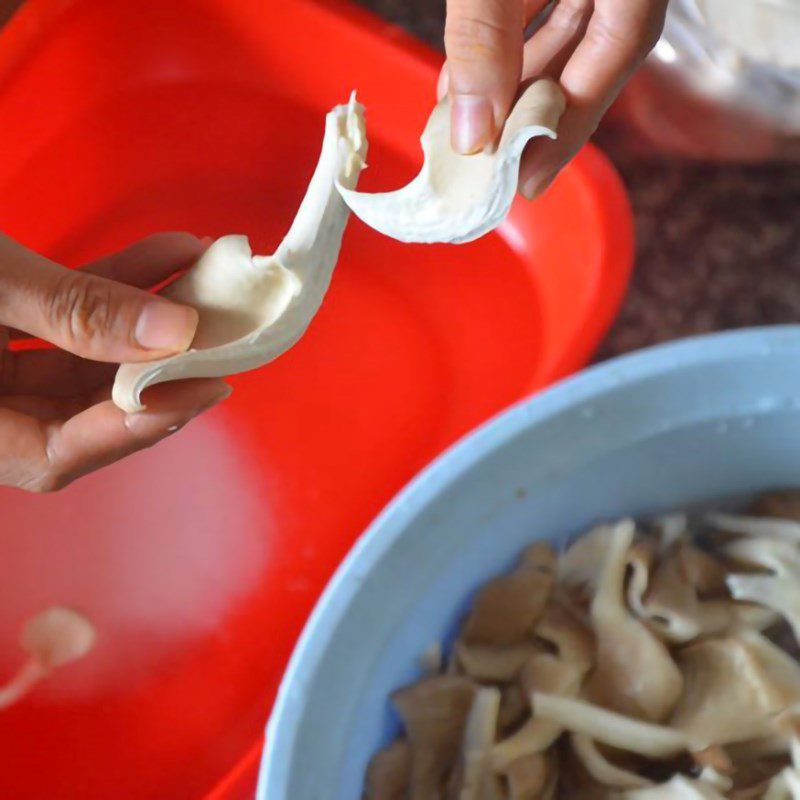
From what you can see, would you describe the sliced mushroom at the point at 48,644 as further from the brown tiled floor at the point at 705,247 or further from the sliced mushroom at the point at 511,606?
the brown tiled floor at the point at 705,247

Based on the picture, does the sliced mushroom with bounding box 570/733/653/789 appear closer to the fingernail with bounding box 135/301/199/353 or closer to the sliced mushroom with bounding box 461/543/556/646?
the sliced mushroom with bounding box 461/543/556/646

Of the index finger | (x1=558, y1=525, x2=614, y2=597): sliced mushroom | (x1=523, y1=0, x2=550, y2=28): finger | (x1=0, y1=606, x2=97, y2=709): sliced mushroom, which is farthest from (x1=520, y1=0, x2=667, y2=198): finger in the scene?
(x1=0, y1=606, x2=97, y2=709): sliced mushroom

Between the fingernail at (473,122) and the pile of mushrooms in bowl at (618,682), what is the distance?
0.26 meters

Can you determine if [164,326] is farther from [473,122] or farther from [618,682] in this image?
[618,682]

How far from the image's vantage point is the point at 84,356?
0.40 meters

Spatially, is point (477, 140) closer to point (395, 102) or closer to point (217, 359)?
point (217, 359)

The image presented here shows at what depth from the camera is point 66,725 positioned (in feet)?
2.12

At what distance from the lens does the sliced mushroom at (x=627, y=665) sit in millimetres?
531

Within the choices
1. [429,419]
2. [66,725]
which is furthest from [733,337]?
[66,725]

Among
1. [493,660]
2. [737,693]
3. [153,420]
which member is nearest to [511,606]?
[493,660]

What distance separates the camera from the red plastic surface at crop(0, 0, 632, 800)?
64cm

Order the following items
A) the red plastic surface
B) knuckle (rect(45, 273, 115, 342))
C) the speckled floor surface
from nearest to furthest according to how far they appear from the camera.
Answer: knuckle (rect(45, 273, 115, 342)) → the red plastic surface → the speckled floor surface

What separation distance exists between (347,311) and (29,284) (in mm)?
378

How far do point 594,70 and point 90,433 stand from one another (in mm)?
299
